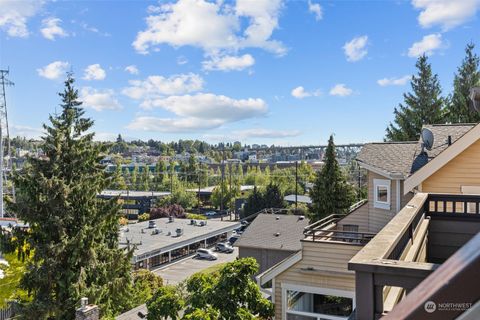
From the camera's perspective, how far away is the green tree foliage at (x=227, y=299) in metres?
6.27

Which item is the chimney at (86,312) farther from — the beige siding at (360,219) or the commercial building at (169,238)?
the commercial building at (169,238)

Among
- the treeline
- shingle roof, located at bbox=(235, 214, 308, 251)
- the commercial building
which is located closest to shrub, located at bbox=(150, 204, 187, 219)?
the commercial building

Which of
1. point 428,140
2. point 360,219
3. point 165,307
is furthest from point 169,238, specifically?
point 428,140

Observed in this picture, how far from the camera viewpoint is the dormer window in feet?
32.4

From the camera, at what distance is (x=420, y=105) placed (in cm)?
2395

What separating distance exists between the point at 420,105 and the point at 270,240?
13257 mm

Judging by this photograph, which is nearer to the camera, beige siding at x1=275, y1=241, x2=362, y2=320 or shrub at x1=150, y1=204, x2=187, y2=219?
beige siding at x1=275, y1=241, x2=362, y2=320

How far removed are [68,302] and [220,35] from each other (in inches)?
431

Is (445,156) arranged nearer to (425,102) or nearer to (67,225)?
(67,225)

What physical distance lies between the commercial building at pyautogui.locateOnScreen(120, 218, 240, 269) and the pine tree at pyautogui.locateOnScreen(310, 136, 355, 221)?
1224 cm

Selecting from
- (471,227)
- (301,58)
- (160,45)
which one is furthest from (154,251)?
(471,227)

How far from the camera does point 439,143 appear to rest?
9.55 meters

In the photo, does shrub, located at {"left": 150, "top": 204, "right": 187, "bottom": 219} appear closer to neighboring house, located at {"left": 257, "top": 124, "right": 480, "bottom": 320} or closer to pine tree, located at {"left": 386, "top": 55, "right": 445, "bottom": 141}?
pine tree, located at {"left": 386, "top": 55, "right": 445, "bottom": 141}

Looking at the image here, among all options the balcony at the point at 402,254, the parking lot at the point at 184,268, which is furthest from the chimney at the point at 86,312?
the parking lot at the point at 184,268
